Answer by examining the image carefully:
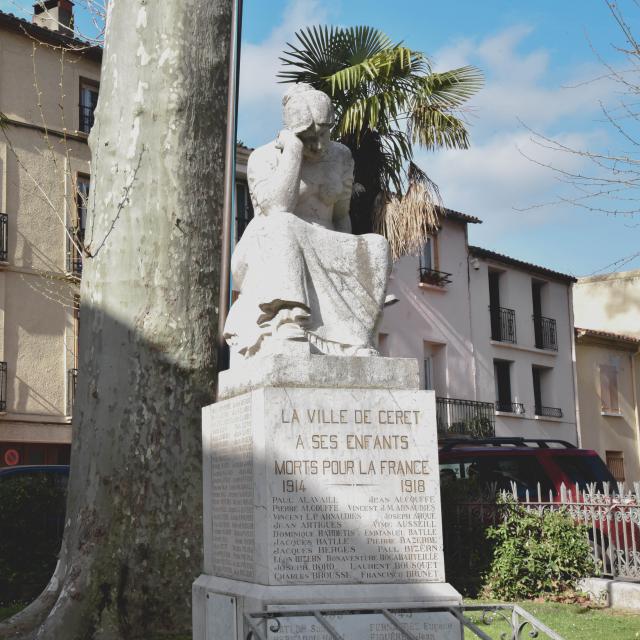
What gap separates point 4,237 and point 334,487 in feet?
62.5

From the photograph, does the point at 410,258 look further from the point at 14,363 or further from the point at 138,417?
the point at 138,417

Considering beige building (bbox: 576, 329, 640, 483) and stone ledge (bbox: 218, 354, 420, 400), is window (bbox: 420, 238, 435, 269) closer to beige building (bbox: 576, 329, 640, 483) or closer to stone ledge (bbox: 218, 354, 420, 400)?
beige building (bbox: 576, 329, 640, 483)

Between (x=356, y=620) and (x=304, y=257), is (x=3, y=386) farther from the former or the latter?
(x=356, y=620)

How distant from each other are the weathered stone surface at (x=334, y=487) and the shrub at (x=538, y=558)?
19.2 feet

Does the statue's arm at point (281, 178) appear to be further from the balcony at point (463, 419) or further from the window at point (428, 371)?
the window at point (428, 371)

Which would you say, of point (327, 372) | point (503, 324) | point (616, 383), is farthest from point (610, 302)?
point (327, 372)

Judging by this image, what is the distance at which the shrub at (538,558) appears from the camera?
11.2 m

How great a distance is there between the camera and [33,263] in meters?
23.6

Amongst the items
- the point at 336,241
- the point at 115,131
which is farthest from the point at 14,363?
the point at 336,241

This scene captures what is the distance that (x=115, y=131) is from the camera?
9.39 m

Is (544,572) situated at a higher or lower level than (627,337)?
lower

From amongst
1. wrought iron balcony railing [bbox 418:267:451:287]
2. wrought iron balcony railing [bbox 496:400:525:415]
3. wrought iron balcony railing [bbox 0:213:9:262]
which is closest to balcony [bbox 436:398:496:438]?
wrought iron balcony railing [bbox 496:400:525:415]

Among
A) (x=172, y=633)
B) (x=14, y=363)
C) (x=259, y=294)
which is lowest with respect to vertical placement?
(x=172, y=633)

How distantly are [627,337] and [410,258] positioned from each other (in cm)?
1005
